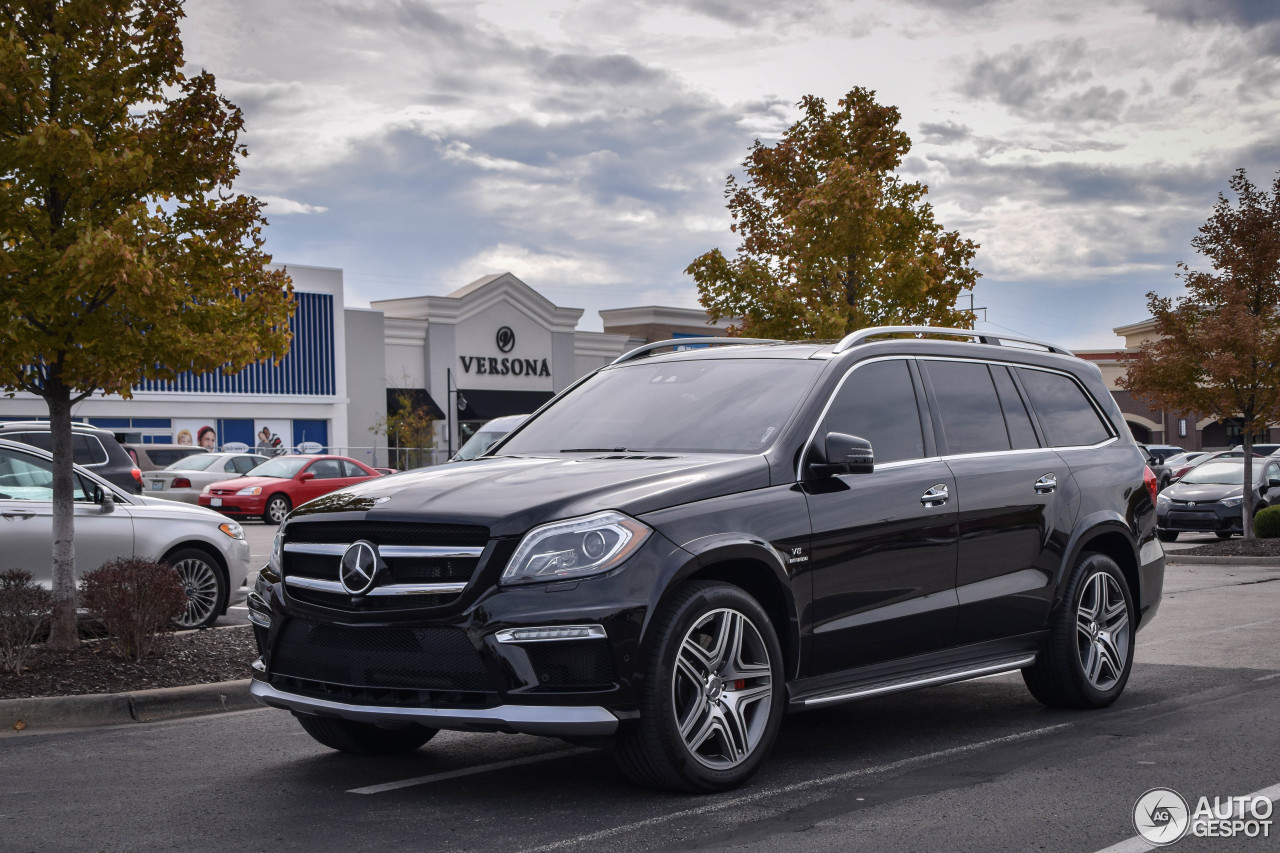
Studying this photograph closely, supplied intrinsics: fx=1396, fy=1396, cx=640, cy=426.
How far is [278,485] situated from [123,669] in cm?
2069

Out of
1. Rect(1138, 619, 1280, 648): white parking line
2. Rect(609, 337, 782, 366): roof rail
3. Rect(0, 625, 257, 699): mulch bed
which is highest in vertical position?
Rect(609, 337, 782, 366): roof rail

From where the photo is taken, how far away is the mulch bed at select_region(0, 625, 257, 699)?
8.06 m

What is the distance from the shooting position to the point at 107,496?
11062 millimetres

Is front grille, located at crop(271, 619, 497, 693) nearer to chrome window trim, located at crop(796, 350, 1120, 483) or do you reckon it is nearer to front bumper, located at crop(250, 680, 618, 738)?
front bumper, located at crop(250, 680, 618, 738)

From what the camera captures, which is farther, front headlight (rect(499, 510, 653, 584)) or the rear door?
the rear door

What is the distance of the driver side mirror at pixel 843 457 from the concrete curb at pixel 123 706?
4087 millimetres

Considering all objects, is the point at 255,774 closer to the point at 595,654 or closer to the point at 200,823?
the point at 200,823

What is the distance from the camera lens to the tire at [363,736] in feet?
21.0

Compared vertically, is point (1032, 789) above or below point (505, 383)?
below

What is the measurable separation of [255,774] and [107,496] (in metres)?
5.57

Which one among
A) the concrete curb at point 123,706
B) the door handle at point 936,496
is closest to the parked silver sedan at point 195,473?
the concrete curb at point 123,706

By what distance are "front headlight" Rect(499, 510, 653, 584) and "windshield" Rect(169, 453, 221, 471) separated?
2681 cm

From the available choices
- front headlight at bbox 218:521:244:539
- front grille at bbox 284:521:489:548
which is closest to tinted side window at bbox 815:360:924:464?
front grille at bbox 284:521:489:548

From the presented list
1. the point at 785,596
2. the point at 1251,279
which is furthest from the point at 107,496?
the point at 1251,279
